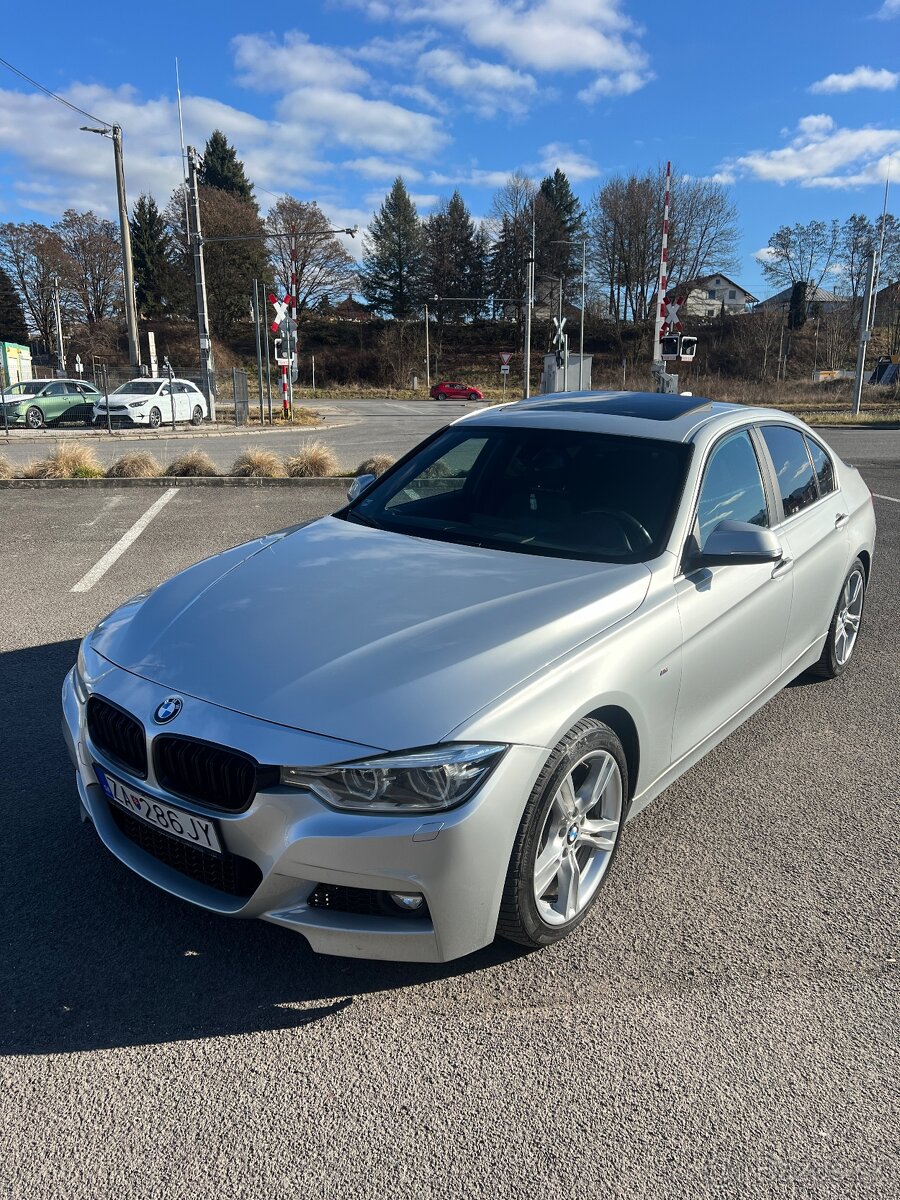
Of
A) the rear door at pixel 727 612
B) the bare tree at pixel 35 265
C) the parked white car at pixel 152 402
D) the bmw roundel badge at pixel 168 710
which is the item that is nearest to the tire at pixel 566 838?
the rear door at pixel 727 612

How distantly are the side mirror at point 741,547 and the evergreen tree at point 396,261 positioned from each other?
92.2 m

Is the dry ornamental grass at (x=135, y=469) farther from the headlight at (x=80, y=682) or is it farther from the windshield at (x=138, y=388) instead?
the windshield at (x=138, y=388)

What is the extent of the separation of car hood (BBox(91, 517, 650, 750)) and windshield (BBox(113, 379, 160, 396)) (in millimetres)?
26902

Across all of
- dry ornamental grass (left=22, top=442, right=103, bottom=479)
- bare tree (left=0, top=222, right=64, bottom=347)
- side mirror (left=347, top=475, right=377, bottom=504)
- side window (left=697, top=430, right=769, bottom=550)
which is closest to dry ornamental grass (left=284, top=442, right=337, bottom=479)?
dry ornamental grass (left=22, top=442, right=103, bottom=479)

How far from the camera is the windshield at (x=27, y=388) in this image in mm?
27928

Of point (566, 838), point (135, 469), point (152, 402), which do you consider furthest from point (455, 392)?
point (566, 838)

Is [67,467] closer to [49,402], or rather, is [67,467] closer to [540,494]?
[540,494]

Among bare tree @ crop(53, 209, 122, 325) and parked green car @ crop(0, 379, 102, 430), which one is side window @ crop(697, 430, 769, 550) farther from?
bare tree @ crop(53, 209, 122, 325)

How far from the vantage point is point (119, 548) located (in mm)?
8375

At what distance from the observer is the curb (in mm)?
12367

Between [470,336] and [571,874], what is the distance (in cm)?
9280

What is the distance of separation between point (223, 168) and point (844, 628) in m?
98.8

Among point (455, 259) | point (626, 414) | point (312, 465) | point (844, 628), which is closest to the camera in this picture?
point (626, 414)

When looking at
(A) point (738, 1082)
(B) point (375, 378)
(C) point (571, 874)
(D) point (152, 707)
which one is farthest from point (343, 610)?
(B) point (375, 378)
